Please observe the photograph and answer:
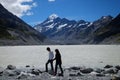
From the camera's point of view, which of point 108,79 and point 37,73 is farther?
point 37,73

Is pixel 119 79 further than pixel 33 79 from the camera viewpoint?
No

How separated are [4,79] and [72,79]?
5.57 meters

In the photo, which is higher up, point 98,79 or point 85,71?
point 85,71

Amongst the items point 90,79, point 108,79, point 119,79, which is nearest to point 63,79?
point 90,79

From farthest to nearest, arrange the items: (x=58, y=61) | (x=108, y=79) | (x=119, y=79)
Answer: (x=58, y=61) < (x=108, y=79) < (x=119, y=79)

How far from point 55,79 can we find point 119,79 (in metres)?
5.70

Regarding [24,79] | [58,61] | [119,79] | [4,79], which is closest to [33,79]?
[24,79]

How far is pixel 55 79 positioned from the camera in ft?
73.5

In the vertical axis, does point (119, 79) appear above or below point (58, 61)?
below

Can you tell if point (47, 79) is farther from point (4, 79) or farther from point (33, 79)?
point (4, 79)

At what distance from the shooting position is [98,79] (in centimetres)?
2180

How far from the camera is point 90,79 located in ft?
71.4

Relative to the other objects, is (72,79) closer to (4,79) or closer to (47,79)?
(47,79)

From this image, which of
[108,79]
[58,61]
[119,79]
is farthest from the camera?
[58,61]
